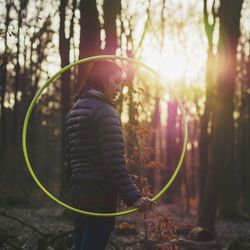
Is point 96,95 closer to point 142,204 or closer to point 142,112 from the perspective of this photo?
point 142,204

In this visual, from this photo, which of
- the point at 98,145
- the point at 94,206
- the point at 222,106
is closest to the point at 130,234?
the point at 222,106

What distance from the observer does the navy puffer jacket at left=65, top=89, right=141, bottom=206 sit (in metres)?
3.99

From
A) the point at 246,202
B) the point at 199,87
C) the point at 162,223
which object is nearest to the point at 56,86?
the point at 199,87

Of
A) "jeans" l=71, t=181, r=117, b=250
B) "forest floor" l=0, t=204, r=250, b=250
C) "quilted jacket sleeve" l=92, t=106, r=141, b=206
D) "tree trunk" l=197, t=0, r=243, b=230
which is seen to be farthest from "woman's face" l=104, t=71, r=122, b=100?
"tree trunk" l=197, t=0, r=243, b=230

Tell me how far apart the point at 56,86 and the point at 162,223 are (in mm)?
22891

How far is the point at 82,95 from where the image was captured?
430cm

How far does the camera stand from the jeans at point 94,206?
13.3 ft

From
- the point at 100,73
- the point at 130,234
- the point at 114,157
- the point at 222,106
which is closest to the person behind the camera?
the point at 114,157

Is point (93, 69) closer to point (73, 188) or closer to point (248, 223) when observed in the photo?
point (73, 188)

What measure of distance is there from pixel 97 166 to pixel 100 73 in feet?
2.64

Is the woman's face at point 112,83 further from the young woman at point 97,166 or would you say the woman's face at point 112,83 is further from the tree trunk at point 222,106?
the tree trunk at point 222,106

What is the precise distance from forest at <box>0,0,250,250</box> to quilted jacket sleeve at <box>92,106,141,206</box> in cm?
91

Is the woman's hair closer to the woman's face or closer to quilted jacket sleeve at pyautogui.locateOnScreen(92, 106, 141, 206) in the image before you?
the woman's face

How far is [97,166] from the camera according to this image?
407cm
